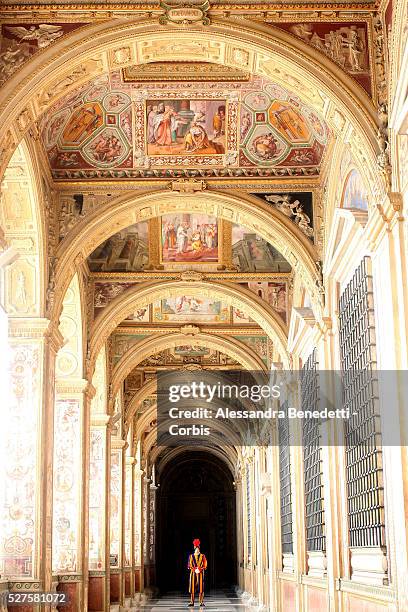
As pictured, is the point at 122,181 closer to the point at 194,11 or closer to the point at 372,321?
the point at 194,11

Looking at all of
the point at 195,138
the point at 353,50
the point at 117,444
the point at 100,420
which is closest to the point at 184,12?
the point at 353,50

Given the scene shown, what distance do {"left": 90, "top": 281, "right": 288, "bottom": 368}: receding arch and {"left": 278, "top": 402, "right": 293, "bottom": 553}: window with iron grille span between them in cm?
220

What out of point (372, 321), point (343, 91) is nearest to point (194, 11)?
point (343, 91)

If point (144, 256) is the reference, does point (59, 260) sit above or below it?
below

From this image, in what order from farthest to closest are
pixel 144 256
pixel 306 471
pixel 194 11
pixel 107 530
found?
1. pixel 107 530
2. pixel 144 256
3. pixel 306 471
4. pixel 194 11

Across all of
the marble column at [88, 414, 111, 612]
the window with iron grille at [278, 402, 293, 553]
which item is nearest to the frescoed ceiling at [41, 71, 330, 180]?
the window with iron grille at [278, 402, 293, 553]

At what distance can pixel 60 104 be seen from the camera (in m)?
14.3

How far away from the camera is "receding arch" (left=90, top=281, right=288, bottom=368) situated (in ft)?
70.0

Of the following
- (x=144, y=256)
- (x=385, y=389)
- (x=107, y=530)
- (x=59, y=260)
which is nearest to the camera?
(x=385, y=389)

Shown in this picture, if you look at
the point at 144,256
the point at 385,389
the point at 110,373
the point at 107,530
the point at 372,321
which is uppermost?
the point at 144,256

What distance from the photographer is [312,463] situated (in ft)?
58.0

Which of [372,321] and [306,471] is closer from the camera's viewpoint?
[372,321]

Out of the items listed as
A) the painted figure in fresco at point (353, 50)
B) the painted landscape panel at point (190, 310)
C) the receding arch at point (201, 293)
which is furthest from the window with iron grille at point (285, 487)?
the painted figure in fresco at point (353, 50)

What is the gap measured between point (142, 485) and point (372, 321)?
32060 millimetres
